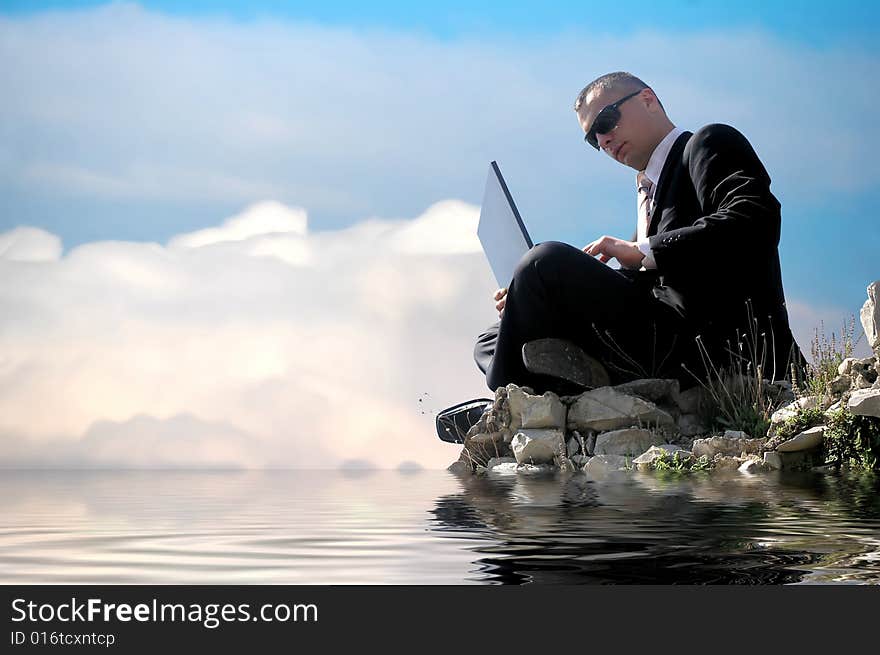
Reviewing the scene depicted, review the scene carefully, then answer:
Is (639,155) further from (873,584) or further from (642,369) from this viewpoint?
(873,584)

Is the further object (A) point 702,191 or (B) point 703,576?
(A) point 702,191

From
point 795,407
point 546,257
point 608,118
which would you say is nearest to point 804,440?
point 795,407

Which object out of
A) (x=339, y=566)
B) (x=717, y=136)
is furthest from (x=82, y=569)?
(x=717, y=136)

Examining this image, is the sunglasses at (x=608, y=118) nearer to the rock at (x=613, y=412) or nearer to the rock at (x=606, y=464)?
the rock at (x=613, y=412)

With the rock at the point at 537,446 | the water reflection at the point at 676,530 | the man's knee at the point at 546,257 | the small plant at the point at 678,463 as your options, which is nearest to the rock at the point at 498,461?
the rock at the point at 537,446

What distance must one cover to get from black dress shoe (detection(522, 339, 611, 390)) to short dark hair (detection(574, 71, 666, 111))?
1.74m

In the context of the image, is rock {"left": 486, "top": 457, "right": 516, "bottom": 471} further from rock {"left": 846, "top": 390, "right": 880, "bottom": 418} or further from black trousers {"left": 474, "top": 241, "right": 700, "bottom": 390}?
rock {"left": 846, "top": 390, "right": 880, "bottom": 418}

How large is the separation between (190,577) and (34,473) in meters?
6.42

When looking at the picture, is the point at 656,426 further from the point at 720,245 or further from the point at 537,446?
the point at 720,245

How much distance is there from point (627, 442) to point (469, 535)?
351cm

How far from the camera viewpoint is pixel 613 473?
530 centimetres

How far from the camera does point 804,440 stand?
5289 mm

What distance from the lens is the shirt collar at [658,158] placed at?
20.6 ft

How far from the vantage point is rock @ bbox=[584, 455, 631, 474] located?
17.9 feet
